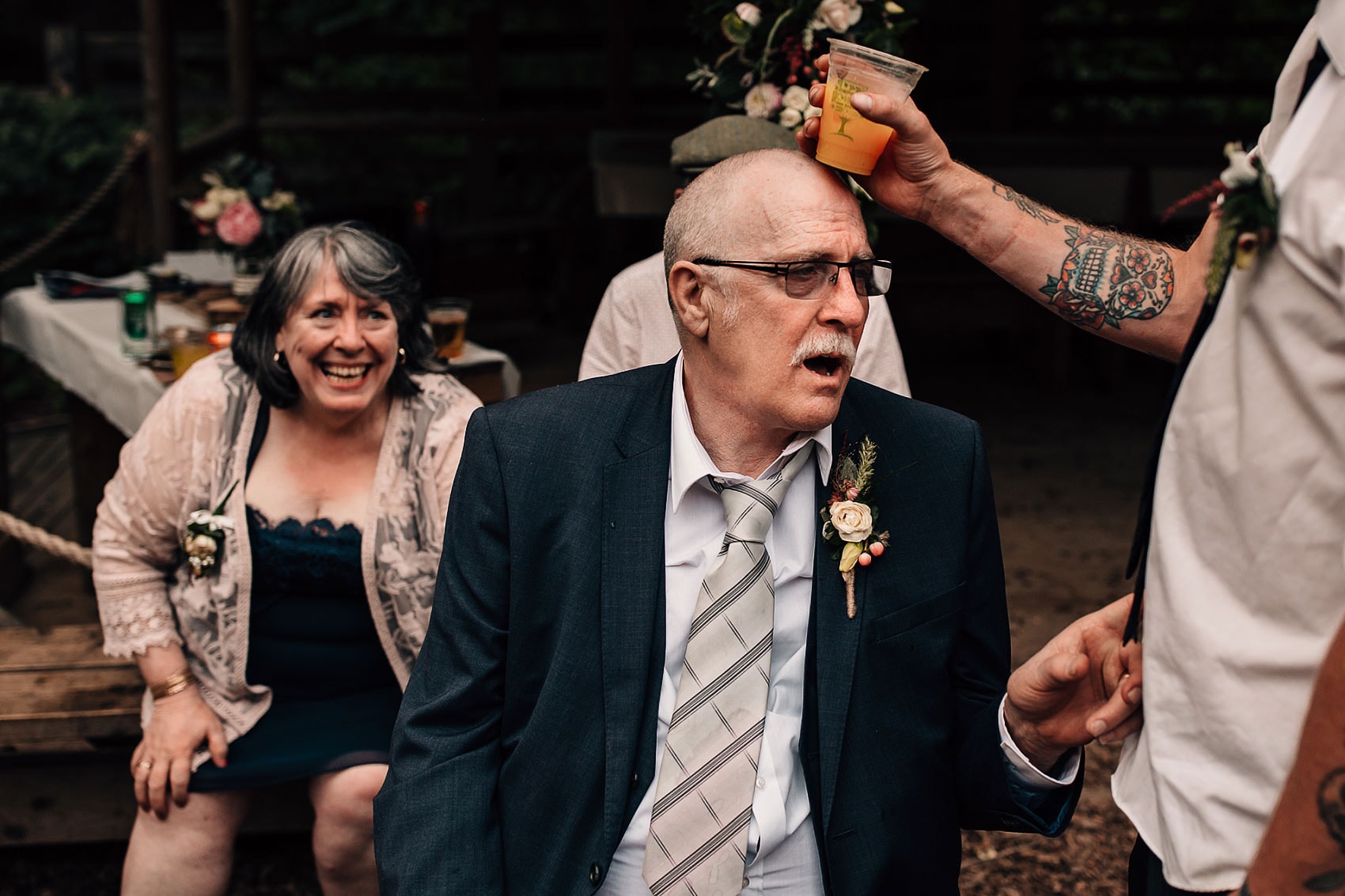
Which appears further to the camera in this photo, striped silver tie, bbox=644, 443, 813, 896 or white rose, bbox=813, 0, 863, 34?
white rose, bbox=813, 0, 863, 34

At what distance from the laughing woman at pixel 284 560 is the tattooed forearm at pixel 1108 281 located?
150cm

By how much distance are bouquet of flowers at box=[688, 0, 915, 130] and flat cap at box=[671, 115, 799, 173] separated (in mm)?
155

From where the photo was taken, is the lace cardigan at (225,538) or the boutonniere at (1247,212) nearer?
the boutonniere at (1247,212)

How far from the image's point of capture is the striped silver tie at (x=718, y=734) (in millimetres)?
2004

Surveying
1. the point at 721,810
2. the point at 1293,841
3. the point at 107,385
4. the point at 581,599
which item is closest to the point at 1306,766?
the point at 1293,841

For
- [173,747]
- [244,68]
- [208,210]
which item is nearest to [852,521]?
[173,747]

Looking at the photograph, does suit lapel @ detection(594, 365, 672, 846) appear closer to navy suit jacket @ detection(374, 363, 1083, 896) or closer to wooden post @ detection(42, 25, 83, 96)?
navy suit jacket @ detection(374, 363, 1083, 896)

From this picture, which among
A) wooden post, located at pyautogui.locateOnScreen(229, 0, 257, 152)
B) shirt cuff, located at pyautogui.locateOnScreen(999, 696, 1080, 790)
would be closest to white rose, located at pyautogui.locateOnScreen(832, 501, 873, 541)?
shirt cuff, located at pyautogui.locateOnScreen(999, 696, 1080, 790)

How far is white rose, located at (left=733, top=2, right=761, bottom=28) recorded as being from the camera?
3568 mm

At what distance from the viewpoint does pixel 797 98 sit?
3.44 metres

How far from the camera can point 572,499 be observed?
212 cm

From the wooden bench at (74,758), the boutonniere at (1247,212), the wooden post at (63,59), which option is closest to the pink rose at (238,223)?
the wooden bench at (74,758)

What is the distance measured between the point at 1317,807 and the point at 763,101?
2726mm

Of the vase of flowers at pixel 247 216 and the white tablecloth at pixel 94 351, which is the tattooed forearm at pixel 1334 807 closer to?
the white tablecloth at pixel 94 351
